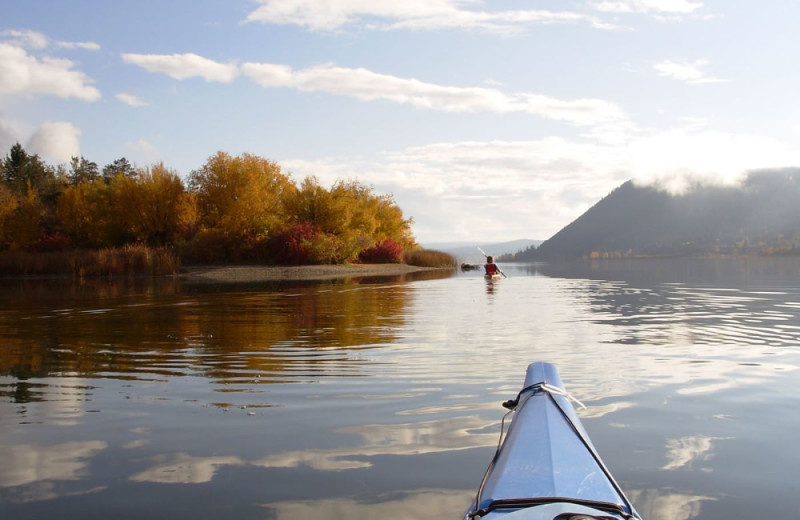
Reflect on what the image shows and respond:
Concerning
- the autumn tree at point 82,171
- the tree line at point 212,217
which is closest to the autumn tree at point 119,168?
the autumn tree at point 82,171

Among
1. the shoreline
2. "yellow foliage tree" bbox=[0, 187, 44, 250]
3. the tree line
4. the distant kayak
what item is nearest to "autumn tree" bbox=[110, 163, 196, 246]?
the tree line

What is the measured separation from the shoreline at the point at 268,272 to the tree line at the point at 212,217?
2.40 meters

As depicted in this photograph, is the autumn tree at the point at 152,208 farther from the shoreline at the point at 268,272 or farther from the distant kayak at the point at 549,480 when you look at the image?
the distant kayak at the point at 549,480

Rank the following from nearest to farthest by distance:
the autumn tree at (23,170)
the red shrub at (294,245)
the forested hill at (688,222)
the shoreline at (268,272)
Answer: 1. the shoreline at (268,272)
2. the red shrub at (294,245)
3. the autumn tree at (23,170)
4. the forested hill at (688,222)

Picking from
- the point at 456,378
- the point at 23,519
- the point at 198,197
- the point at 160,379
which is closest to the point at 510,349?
the point at 456,378

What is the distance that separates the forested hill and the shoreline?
97.9 metres

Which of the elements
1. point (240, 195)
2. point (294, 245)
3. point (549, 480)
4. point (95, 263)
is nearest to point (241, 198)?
point (240, 195)

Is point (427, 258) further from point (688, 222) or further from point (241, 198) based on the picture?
point (688, 222)

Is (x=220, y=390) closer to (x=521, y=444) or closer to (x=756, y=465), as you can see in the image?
(x=521, y=444)

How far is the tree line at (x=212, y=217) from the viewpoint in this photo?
2221 inches

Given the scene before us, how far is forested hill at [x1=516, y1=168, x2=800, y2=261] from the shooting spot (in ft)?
452

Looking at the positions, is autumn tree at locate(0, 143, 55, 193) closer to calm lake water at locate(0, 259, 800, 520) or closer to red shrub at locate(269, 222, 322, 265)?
red shrub at locate(269, 222, 322, 265)

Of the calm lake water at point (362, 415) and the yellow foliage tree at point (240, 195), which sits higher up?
the yellow foliage tree at point (240, 195)

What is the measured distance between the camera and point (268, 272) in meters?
49.5
